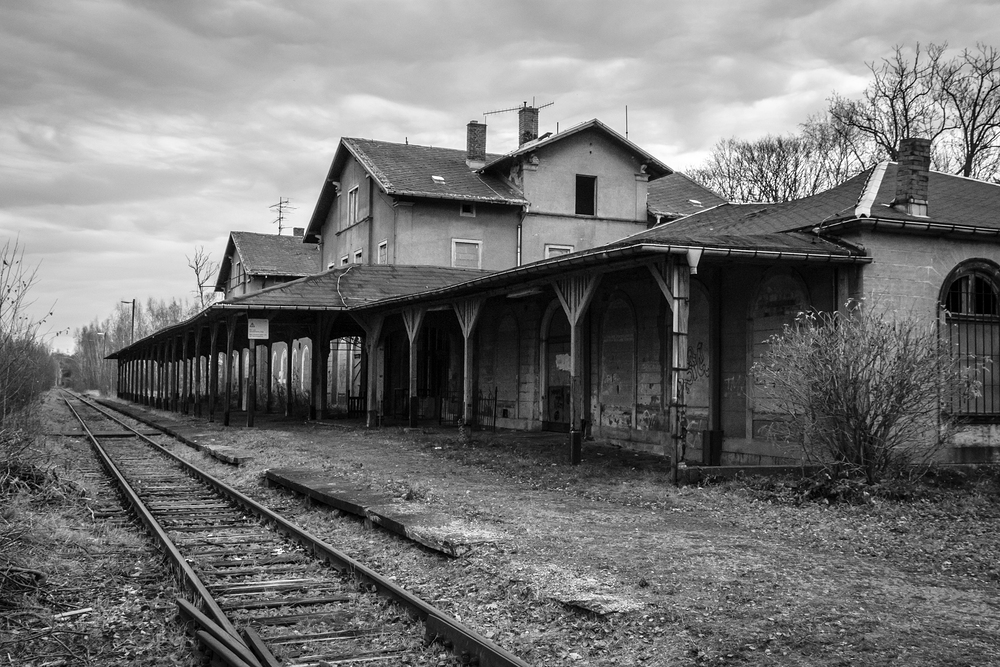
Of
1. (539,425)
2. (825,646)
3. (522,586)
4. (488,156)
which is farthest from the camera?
(488,156)

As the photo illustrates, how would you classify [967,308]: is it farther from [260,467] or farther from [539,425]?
[260,467]

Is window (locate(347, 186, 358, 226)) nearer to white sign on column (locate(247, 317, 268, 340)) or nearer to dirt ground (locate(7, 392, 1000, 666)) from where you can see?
white sign on column (locate(247, 317, 268, 340))

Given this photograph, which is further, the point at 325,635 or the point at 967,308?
the point at 967,308

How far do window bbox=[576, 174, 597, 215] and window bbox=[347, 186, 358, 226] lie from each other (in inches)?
286

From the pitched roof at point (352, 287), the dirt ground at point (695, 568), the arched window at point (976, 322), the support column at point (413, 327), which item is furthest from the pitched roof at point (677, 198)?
the dirt ground at point (695, 568)

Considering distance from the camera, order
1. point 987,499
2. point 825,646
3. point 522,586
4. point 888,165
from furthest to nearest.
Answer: point 888,165 < point 987,499 < point 522,586 < point 825,646

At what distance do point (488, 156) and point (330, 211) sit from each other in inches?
250

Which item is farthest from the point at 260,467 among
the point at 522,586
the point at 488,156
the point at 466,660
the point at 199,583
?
the point at 488,156

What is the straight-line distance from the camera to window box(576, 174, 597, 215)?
27.9 metres

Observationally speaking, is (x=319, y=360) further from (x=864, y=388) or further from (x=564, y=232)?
(x=864, y=388)

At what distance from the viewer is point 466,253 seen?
26.6 metres

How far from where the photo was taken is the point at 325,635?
17.2ft

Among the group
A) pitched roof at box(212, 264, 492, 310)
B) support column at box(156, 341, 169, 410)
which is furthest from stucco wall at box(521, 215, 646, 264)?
support column at box(156, 341, 169, 410)

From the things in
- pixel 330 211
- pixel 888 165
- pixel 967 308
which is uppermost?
pixel 330 211
